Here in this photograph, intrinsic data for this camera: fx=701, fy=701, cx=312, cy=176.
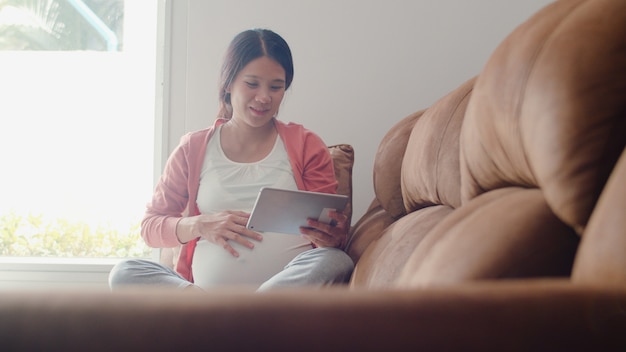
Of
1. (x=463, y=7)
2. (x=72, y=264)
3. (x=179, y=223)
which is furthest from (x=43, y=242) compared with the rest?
(x=463, y=7)

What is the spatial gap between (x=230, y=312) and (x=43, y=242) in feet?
9.68

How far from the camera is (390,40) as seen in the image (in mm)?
2740

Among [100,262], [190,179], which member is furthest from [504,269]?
[100,262]

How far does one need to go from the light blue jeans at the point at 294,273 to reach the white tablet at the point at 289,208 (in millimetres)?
86

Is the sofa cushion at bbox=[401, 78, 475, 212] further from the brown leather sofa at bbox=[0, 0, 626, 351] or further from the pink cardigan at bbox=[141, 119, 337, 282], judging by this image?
the pink cardigan at bbox=[141, 119, 337, 282]

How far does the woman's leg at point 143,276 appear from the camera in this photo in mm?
1702

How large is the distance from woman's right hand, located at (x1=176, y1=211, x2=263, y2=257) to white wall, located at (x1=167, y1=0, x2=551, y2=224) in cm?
95

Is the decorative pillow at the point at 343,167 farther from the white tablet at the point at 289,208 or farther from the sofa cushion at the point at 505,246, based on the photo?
the sofa cushion at the point at 505,246

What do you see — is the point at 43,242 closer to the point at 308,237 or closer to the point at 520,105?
the point at 308,237

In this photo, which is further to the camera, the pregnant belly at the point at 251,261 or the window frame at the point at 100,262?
the window frame at the point at 100,262

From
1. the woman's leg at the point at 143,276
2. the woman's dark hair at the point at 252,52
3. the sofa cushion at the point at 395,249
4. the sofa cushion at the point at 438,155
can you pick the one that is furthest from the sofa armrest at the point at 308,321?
the woman's dark hair at the point at 252,52

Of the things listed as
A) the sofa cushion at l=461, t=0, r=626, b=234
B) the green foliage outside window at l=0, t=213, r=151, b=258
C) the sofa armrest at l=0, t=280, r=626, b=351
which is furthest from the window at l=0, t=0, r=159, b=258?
the sofa armrest at l=0, t=280, r=626, b=351

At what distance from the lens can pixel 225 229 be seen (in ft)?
6.01

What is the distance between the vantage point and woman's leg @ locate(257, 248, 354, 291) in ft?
5.30
